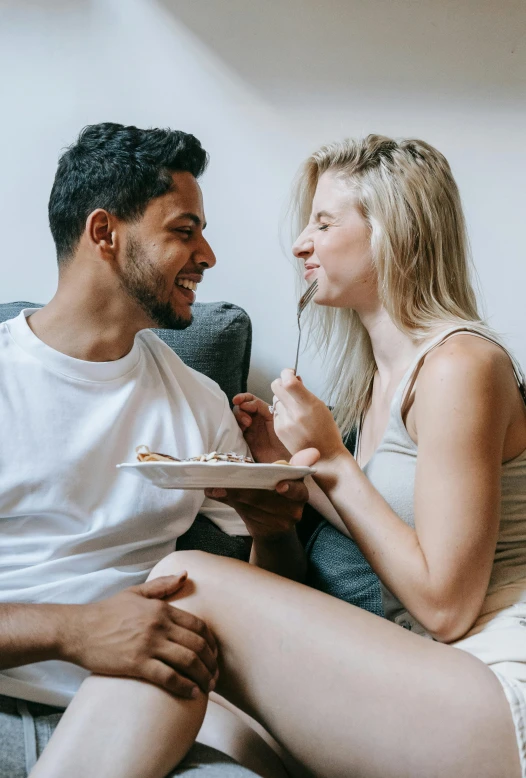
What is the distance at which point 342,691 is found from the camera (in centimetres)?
93

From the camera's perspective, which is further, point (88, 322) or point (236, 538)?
point (236, 538)

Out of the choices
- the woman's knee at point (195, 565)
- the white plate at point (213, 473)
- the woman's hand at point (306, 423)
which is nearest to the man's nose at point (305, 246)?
the woman's hand at point (306, 423)

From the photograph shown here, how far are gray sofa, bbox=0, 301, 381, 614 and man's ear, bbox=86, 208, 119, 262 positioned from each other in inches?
10.9

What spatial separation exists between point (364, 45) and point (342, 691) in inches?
60.7

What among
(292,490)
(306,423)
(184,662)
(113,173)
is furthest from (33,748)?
(113,173)

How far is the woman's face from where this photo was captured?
141cm

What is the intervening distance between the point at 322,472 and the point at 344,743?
410 mm

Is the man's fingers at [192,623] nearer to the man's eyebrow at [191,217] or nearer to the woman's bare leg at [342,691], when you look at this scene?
the woman's bare leg at [342,691]

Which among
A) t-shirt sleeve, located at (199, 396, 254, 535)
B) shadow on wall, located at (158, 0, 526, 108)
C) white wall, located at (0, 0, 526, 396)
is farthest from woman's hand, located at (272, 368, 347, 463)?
shadow on wall, located at (158, 0, 526, 108)

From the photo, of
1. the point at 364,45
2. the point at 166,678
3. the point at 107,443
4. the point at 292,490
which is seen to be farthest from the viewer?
the point at 364,45

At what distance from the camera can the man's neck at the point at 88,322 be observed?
134cm

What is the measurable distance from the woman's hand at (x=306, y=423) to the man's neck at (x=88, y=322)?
0.32 meters

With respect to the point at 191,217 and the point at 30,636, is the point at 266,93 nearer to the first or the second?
the point at 191,217

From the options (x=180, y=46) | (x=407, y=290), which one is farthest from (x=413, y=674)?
(x=180, y=46)
